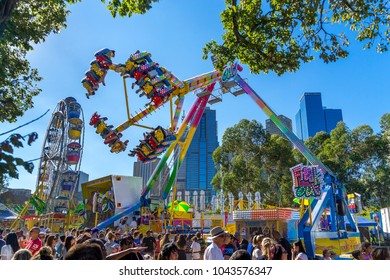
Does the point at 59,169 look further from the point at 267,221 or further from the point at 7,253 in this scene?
the point at 7,253

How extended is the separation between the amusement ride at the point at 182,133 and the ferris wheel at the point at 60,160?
6899 mm

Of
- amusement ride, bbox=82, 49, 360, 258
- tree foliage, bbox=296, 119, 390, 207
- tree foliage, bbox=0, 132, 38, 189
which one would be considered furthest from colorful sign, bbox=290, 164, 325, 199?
tree foliage, bbox=296, 119, 390, 207

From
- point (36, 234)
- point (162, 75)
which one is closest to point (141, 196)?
point (162, 75)

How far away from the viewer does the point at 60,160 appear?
2686 centimetres

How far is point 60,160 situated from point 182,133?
11.3m

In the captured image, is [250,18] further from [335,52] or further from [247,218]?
[247,218]

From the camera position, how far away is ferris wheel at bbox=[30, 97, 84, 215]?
25828 millimetres

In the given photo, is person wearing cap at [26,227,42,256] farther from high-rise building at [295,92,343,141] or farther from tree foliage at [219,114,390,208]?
high-rise building at [295,92,343,141]

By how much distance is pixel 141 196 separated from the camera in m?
23.0

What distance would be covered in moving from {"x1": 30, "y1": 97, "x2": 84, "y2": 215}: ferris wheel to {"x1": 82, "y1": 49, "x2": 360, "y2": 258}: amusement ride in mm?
6899

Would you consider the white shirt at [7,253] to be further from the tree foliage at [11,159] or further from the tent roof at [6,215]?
the tent roof at [6,215]

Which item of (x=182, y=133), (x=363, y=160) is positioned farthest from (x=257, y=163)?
(x=182, y=133)

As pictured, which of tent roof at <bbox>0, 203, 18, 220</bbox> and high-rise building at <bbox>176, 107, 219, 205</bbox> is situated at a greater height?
high-rise building at <bbox>176, 107, 219, 205</bbox>
